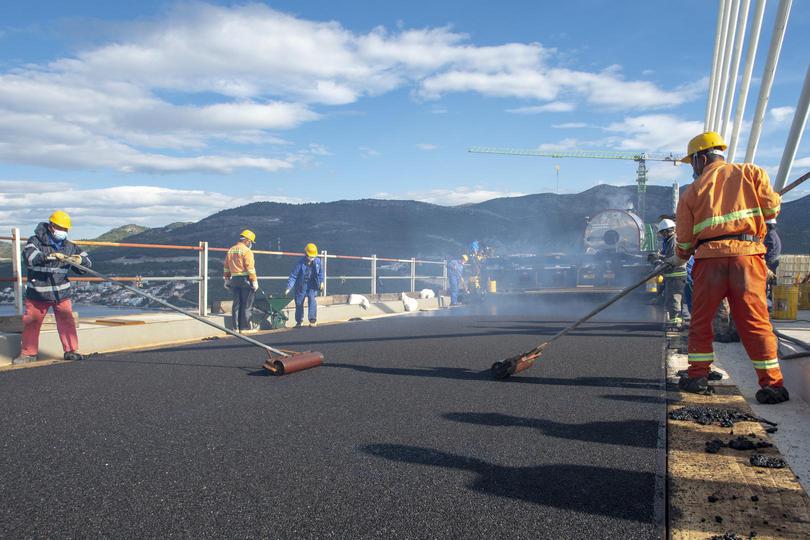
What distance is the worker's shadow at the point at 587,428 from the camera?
298cm

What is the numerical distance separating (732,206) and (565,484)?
2.45 meters

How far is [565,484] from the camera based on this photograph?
7.86 ft

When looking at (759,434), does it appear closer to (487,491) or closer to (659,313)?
(487,491)

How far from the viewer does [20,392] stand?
4.31 m

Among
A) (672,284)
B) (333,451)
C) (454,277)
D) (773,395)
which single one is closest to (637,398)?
(773,395)

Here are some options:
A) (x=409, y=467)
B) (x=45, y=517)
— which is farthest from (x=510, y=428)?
(x=45, y=517)

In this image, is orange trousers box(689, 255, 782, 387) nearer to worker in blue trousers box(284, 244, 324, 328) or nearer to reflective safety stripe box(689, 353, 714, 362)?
reflective safety stripe box(689, 353, 714, 362)

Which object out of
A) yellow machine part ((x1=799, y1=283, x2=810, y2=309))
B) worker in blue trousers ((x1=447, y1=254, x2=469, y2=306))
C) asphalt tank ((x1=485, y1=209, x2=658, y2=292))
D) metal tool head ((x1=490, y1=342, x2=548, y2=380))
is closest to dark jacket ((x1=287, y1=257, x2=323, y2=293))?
metal tool head ((x1=490, y1=342, x2=548, y2=380))

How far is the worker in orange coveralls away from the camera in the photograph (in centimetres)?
368

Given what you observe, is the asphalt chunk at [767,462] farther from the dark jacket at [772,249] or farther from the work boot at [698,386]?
the dark jacket at [772,249]

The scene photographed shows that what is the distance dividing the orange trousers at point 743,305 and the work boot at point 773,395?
40mm

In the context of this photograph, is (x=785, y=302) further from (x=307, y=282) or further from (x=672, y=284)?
(x=307, y=282)

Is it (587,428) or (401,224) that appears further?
(401,224)

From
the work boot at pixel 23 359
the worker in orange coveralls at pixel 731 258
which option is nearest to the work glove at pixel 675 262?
the worker in orange coveralls at pixel 731 258
